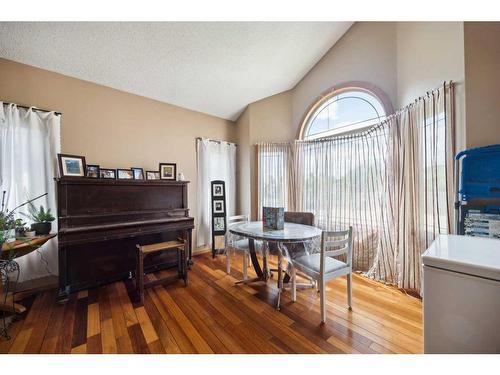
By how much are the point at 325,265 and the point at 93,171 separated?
2840 millimetres

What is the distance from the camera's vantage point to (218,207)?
3523mm

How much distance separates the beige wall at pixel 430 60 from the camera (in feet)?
5.48

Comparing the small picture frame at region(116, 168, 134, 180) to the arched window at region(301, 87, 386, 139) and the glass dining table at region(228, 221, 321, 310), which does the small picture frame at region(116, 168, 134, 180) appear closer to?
the glass dining table at region(228, 221, 321, 310)

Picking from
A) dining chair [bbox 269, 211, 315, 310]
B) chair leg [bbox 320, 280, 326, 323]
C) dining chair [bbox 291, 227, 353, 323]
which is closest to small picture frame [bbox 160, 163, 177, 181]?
dining chair [bbox 269, 211, 315, 310]

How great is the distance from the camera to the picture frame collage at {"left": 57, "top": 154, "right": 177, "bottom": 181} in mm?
2209

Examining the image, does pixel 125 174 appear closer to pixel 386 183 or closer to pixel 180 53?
pixel 180 53

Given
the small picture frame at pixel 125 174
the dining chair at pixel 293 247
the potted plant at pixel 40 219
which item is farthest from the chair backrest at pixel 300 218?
the potted plant at pixel 40 219

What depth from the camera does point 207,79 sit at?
9.26ft

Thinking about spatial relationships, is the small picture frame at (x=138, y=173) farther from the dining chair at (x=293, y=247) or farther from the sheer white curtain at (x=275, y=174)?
the dining chair at (x=293, y=247)

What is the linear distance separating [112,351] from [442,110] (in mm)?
3332

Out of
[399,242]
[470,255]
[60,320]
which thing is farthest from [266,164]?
[60,320]

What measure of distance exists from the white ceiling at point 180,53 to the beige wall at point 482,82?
1.58 metres

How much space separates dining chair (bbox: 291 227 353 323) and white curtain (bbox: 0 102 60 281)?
2761mm

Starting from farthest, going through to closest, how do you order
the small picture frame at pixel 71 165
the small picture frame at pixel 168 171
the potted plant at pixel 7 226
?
the small picture frame at pixel 168 171, the small picture frame at pixel 71 165, the potted plant at pixel 7 226
